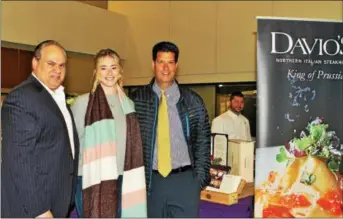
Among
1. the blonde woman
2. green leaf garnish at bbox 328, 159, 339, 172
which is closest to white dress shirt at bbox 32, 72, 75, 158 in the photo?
the blonde woman

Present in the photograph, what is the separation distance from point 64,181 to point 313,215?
1.62m

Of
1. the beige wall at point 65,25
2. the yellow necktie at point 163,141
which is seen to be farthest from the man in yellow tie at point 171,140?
the beige wall at point 65,25

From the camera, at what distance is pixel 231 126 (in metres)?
4.48

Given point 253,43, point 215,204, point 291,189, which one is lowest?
point 215,204

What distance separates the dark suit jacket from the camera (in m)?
1.83

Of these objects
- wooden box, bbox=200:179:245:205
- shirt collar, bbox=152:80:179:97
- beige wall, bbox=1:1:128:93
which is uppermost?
beige wall, bbox=1:1:128:93

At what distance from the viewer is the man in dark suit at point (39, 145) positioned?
183 cm

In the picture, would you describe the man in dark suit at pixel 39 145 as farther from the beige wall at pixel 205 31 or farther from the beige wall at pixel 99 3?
the beige wall at pixel 99 3

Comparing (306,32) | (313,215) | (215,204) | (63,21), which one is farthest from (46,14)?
(313,215)

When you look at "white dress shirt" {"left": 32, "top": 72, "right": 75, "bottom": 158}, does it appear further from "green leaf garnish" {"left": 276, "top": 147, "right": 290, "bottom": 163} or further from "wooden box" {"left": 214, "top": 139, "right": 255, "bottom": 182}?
"wooden box" {"left": 214, "top": 139, "right": 255, "bottom": 182}

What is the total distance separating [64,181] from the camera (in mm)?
1977

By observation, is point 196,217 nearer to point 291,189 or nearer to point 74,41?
point 291,189

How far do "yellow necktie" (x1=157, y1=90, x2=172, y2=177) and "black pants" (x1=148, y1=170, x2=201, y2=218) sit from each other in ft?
0.15

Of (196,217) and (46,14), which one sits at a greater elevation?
(46,14)
